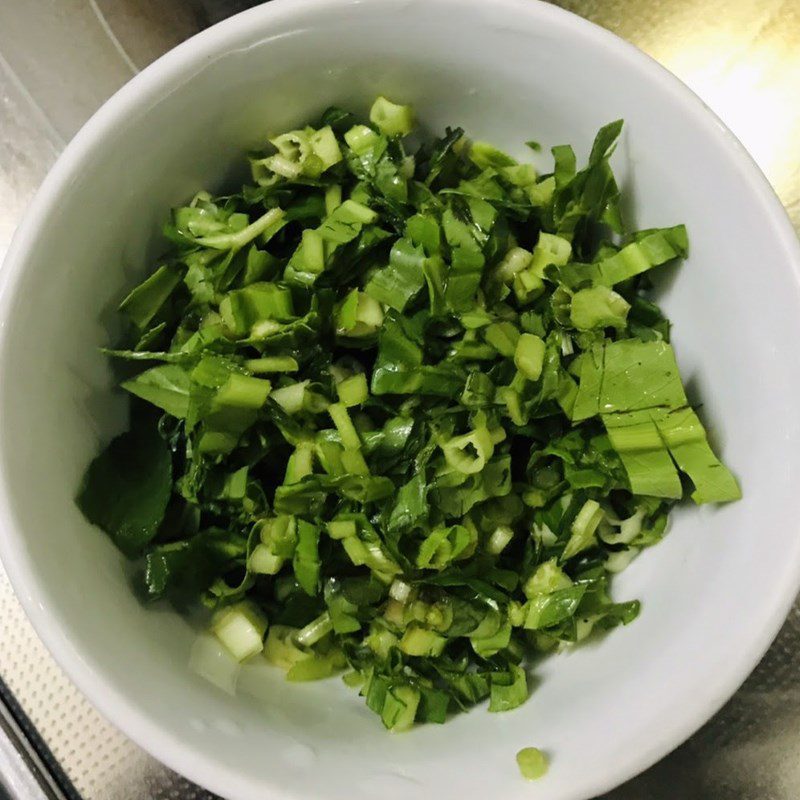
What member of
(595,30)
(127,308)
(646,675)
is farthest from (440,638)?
(595,30)

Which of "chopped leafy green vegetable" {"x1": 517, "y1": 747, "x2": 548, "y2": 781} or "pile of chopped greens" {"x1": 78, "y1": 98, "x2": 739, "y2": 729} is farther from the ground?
"pile of chopped greens" {"x1": 78, "y1": 98, "x2": 739, "y2": 729}

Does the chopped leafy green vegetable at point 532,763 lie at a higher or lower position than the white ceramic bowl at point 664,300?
lower

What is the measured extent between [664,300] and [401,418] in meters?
0.32

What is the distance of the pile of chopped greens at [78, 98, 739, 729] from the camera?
82 cm

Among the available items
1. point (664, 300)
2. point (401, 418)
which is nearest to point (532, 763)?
point (401, 418)

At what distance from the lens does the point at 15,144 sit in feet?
4.27

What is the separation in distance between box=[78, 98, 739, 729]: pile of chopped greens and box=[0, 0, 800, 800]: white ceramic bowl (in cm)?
3

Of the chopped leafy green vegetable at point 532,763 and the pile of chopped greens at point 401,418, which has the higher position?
the pile of chopped greens at point 401,418

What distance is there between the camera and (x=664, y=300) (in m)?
0.89

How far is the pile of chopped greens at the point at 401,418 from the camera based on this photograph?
819mm

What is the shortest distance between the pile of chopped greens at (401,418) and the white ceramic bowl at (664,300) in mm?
31

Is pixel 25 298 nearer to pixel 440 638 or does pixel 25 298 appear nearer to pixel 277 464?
pixel 277 464

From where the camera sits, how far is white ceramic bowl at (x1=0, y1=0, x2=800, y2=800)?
0.74 m

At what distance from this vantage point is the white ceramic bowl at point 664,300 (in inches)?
29.0
